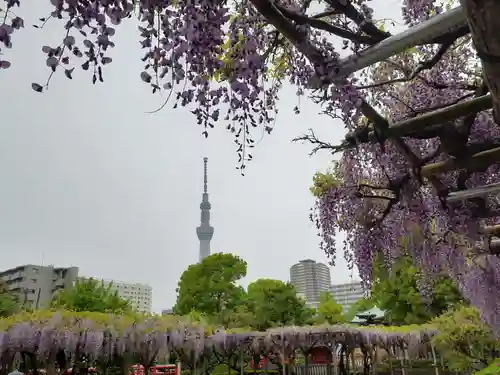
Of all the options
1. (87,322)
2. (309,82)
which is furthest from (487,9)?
(87,322)

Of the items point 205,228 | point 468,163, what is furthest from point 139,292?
point 468,163

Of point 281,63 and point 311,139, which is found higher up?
point 281,63

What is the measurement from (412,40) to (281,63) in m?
1.85

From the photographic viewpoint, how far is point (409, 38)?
7.84 ft

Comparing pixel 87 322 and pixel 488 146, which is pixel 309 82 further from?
pixel 87 322

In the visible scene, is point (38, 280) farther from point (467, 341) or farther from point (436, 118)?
point (436, 118)

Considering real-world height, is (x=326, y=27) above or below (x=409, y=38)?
above

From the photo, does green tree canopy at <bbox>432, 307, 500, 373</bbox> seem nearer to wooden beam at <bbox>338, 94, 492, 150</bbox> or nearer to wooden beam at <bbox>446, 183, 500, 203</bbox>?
wooden beam at <bbox>446, 183, 500, 203</bbox>

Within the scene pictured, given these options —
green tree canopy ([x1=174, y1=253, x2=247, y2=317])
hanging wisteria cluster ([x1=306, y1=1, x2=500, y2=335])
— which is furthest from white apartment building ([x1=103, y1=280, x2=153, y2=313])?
hanging wisteria cluster ([x1=306, y1=1, x2=500, y2=335])

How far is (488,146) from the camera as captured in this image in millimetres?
3678

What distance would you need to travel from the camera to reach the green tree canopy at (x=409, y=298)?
24.1m

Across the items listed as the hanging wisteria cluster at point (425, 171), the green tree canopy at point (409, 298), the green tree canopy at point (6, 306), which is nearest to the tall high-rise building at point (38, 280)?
the green tree canopy at point (6, 306)

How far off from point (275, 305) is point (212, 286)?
4895mm

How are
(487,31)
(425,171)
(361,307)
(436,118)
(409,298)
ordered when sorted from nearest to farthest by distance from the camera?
(487,31), (436,118), (425,171), (409,298), (361,307)
